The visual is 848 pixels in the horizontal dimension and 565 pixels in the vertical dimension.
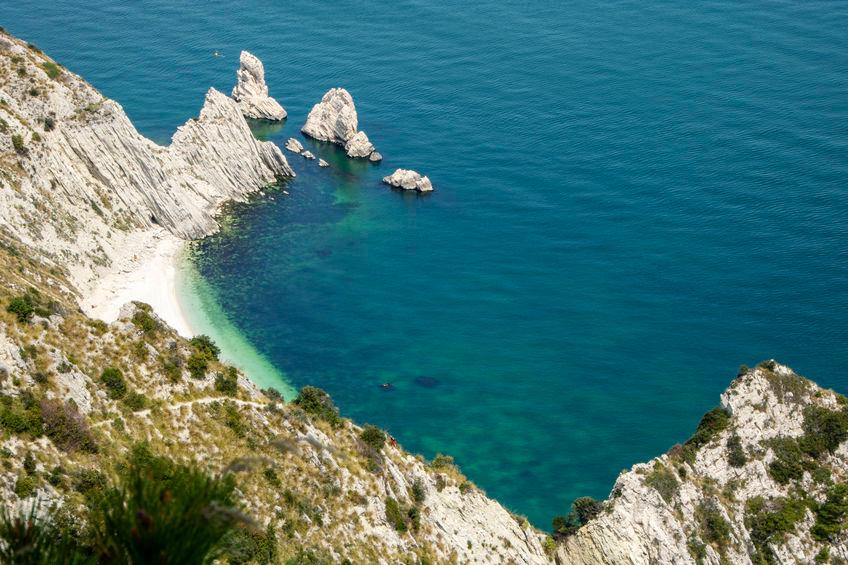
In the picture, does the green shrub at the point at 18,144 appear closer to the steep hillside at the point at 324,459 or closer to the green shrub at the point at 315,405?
the steep hillside at the point at 324,459

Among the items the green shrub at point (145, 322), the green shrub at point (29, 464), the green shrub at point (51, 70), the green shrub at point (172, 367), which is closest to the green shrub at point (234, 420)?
the green shrub at point (172, 367)

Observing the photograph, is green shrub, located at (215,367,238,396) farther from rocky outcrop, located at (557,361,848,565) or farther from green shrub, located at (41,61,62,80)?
green shrub, located at (41,61,62,80)

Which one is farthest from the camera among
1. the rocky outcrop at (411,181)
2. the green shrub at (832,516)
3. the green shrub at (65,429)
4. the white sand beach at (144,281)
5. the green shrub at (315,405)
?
the rocky outcrop at (411,181)

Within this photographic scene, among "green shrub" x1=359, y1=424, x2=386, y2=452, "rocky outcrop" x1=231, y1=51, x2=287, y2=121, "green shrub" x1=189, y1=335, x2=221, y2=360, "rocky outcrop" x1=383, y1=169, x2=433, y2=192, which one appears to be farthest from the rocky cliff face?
"green shrub" x1=359, y1=424, x2=386, y2=452

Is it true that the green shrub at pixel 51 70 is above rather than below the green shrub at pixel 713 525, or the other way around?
above

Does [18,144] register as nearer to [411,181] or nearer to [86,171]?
[86,171]

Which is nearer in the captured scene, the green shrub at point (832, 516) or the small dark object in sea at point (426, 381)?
the green shrub at point (832, 516)
